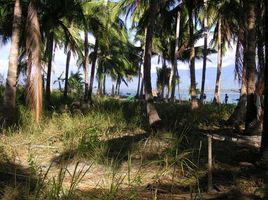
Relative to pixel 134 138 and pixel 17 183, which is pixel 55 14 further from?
pixel 17 183

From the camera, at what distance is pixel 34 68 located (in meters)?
12.7

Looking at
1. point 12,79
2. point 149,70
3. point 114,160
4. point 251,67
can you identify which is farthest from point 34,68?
point 251,67

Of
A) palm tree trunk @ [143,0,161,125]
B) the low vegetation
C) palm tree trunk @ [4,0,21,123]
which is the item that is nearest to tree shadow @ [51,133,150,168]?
the low vegetation

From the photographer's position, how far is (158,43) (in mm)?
39062

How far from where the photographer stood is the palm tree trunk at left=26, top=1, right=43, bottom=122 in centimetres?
1253

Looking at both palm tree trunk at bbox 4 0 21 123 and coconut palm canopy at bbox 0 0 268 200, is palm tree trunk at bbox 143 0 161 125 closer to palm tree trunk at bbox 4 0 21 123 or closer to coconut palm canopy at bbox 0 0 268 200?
coconut palm canopy at bbox 0 0 268 200

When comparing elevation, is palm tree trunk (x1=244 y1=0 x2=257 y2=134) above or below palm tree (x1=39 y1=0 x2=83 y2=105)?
below

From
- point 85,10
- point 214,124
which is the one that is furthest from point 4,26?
point 214,124

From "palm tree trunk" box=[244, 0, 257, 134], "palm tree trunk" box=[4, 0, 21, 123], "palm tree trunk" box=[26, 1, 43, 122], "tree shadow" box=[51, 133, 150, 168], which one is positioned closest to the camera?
"tree shadow" box=[51, 133, 150, 168]

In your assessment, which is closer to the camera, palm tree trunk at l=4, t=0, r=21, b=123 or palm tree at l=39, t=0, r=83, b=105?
palm tree trunk at l=4, t=0, r=21, b=123

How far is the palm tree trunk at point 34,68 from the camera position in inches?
493

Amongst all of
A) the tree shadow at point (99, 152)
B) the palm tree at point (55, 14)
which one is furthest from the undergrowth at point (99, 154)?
the palm tree at point (55, 14)

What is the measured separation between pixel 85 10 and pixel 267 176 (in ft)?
59.9

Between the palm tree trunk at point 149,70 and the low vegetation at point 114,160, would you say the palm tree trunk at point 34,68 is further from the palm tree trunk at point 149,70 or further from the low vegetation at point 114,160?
the palm tree trunk at point 149,70
